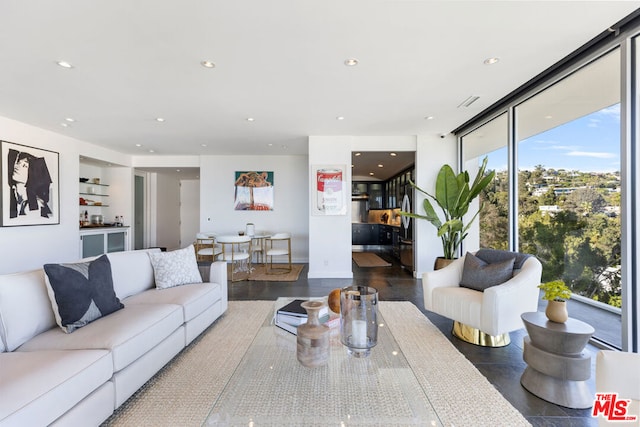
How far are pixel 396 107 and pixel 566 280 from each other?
2.76m

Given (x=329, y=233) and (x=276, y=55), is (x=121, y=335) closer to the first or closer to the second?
(x=276, y=55)

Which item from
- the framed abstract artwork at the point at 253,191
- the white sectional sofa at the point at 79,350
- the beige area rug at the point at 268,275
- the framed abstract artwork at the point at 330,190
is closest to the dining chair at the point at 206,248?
the beige area rug at the point at 268,275

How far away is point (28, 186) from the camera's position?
4504mm

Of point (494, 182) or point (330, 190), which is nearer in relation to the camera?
point (494, 182)

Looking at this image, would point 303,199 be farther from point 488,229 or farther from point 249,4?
point 249,4

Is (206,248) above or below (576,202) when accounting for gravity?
below

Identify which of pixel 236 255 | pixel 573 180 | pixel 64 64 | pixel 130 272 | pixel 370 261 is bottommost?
pixel 370 261

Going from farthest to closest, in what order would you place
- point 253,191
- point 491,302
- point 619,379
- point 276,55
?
point 253,191 → point 276,55 → point 491,302 → point 619,379

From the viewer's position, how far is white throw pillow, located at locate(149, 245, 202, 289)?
291 centimetres

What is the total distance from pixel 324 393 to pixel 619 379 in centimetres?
120

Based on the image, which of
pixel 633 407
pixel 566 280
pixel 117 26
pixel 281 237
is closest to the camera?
pixel 633 407

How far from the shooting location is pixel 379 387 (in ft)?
4.66

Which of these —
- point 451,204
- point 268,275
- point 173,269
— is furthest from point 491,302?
point 268,275

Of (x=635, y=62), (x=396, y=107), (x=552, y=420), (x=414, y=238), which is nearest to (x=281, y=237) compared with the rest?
(x=414, y=238)
